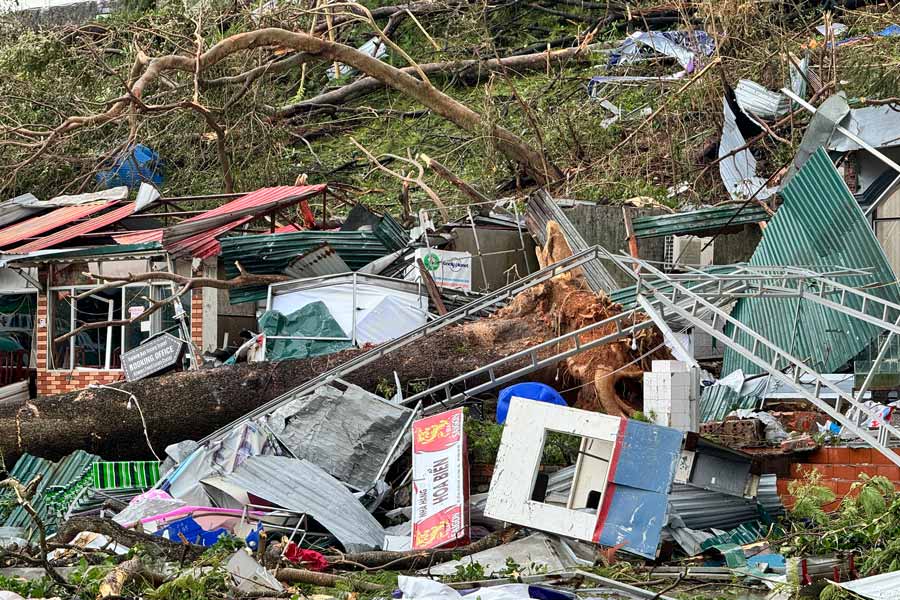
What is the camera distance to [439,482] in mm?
9734

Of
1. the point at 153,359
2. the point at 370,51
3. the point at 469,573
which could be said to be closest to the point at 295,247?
the point at 153,359

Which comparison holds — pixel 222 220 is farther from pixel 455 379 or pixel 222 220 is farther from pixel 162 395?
pixel 455 379

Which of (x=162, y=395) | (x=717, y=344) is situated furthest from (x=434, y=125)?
(x=162, y=395)

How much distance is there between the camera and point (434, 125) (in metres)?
22.2

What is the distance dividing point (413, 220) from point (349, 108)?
7420mm

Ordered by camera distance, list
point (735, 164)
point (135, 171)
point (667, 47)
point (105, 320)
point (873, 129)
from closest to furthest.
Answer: point (873, 129), point (105, 320), point (735, 164), point (667, 47), point (135, 171)

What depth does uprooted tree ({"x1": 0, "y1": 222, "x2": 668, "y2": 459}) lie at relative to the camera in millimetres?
11984

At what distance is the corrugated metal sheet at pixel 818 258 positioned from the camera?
418 inches

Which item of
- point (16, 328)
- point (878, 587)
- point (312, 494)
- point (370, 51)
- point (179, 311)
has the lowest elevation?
point (16, 328)

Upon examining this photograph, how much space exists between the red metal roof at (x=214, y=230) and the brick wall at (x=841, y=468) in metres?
7.91

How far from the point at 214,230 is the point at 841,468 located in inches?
341

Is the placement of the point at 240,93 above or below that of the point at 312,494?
above

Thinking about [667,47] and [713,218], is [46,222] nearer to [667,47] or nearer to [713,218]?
[713,218]

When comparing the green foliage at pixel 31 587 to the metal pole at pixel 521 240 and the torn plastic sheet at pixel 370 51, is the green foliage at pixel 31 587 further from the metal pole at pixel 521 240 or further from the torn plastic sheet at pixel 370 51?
the torn plastic sheet at pixel 370 51
